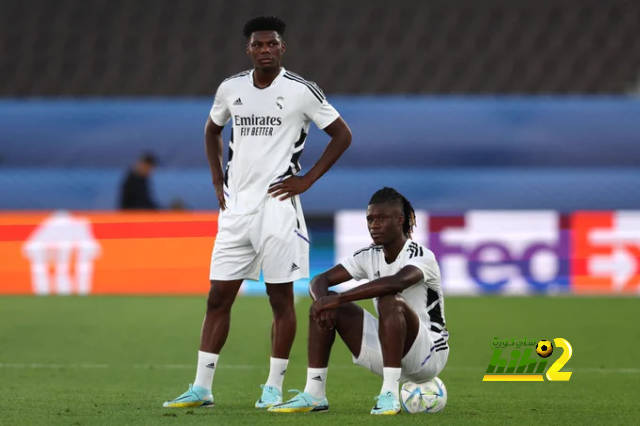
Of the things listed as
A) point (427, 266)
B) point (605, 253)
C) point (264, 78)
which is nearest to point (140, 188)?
point (605, 253)

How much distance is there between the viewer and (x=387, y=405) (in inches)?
194

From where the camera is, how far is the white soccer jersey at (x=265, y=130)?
5363mm

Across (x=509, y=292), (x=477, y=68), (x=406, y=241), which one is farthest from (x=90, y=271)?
(x=406, y=241)

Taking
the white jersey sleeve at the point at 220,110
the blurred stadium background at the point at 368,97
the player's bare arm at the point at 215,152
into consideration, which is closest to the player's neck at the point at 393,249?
the player's bare arm at the point at 215,152

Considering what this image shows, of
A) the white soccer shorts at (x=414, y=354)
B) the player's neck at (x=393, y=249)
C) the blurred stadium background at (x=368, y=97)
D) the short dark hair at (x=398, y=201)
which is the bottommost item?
the white soccer shorts at (x=414, y=354)

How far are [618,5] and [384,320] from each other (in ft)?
45.8

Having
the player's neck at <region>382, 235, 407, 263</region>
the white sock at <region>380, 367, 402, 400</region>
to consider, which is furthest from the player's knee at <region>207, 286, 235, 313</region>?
the white sock at <region>380, 367, 402, 400</region>

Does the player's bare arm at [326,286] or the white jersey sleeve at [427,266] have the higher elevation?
the white jersey sleeve at [427,266]

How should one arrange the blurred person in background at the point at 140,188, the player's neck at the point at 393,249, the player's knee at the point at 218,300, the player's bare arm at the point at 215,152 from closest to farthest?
the player's neck at the point at 393,249 < the player's knee at the point at 218,300 < the player's bare arm at the point at 215,152 < the blurred person in background at the point at 140,188

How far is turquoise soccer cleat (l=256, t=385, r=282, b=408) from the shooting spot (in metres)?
5.29

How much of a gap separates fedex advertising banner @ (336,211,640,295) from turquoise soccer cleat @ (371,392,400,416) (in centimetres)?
812

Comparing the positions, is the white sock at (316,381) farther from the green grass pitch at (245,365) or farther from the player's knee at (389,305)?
the player's knee at (389,305)

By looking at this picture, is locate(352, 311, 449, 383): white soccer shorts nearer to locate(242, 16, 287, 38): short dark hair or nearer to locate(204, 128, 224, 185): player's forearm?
locate(204, 128, 224, 185): player's forearm

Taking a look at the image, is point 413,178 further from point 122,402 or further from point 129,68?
point 122,402
